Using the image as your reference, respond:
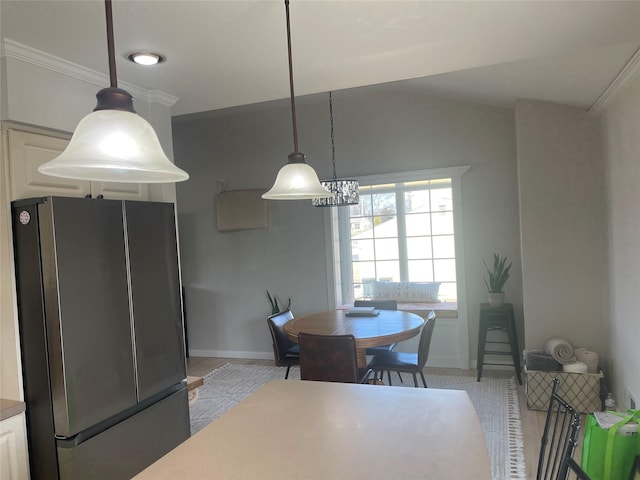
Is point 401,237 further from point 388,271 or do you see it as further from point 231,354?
point 231,354

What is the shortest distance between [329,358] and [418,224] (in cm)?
235

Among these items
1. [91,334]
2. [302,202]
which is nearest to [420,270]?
[302,202]

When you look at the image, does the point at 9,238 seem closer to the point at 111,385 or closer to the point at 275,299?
the point at 111,385

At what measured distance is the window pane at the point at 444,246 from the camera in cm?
476

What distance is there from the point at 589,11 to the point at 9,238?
2.71 meters

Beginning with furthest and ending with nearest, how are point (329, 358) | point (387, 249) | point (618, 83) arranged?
point (387, 249)
point (329, 358)
point (618, 83)

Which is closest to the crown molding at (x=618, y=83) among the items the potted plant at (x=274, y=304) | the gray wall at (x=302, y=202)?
the gray wall at (x=302, y=202)

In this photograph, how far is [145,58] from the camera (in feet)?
7.06

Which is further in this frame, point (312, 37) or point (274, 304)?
point (274, 304)

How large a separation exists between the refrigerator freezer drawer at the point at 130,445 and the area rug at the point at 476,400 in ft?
2.79

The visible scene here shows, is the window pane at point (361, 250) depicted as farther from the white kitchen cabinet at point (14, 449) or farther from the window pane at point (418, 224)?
the white kitchen cabinet at point (14, 449)

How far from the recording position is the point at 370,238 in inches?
200

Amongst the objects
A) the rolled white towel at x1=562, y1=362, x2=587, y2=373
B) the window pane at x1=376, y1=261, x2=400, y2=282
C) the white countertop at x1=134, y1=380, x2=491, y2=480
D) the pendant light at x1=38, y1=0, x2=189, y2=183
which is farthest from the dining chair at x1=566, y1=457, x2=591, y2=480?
the window pane at x1=376, y1=261, x2=400, y2=282

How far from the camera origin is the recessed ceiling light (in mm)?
2105
